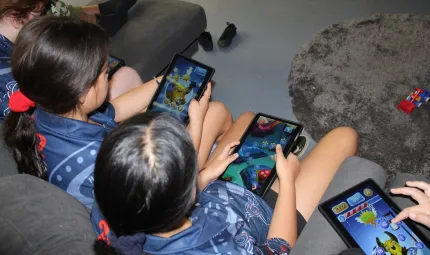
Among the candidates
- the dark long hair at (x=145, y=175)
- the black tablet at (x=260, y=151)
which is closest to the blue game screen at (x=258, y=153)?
the black tablet at (x=260, y=151)

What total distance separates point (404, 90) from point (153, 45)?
1123mm

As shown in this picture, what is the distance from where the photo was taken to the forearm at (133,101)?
4.39 ft

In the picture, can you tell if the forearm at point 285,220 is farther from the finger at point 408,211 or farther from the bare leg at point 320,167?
the finger at point 408,211

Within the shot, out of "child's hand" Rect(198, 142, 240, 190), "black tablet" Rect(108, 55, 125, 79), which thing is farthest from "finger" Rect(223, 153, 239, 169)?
"black tablet" Rect(108, 55, 125, 79)

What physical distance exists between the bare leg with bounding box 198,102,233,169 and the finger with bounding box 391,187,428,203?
1.87 ft

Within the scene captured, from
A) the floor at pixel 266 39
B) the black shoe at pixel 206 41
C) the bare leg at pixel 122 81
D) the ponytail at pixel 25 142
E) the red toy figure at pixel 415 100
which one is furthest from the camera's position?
the black shoe at pixel 206 41

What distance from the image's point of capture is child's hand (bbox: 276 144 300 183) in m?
1.07

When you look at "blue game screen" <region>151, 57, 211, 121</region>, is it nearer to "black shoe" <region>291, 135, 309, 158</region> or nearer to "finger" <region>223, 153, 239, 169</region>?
"finger" <region>223, 153, 239, 169</region>

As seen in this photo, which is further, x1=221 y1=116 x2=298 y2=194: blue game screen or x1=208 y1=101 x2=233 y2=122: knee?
x1=208 y1=101 x2=233 y2=122: knee

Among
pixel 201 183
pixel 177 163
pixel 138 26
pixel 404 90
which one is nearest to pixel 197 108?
pixel 201 183

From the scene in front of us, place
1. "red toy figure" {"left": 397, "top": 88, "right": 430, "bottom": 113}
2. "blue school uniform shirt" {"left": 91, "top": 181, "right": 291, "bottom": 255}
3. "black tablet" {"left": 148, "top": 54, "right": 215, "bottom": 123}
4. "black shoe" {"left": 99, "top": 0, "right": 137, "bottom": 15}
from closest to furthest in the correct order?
"blue school uniform shirt" {"left": 91, "top": 181, "right": 291, "bottom": 255} < "black tablet" {"left": 148, "top": 54, "right": 215, "bottom": 123} < "red toy figure" {"left": 397, "top": 88, "right": 430, "bottom": 113} < "black shoe" {"left": 99, "top": 0, "right": 137, "bottom": 15}

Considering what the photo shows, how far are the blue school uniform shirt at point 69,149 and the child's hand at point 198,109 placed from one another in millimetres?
332

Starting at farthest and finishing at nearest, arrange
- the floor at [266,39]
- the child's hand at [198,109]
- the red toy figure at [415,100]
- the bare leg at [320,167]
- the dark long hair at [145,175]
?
the floor at [266,39]
the red toy figure at [415,100]
the child's hand at [198,109]
the bare leg at [320,167]
the dark long hair at [145,175]

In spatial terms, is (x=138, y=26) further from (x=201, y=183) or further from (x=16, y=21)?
(x=201, y=183)
